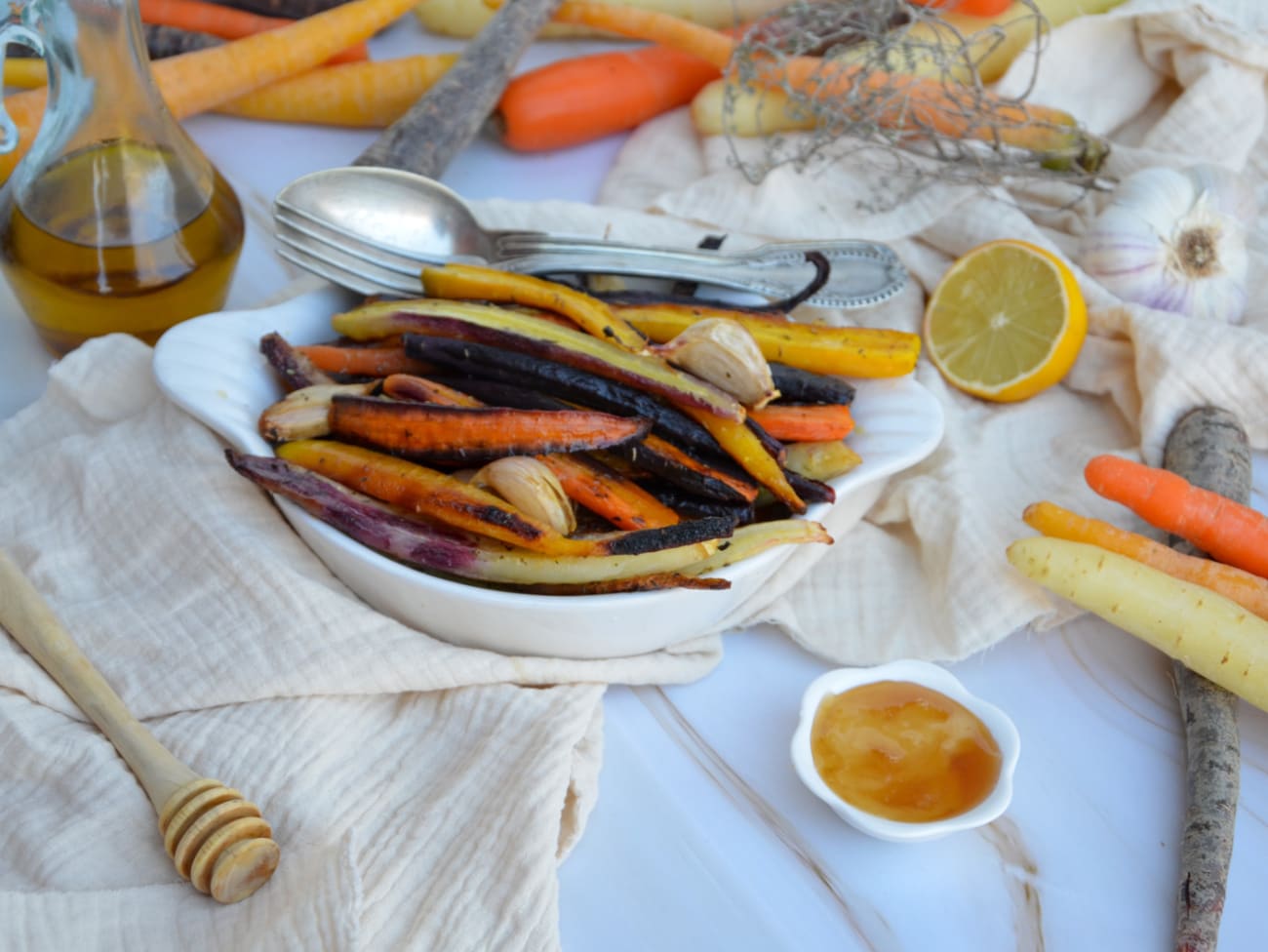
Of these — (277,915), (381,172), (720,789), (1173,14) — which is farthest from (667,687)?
(1173,14)

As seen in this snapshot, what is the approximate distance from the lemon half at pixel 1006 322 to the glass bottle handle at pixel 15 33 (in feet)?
3.05

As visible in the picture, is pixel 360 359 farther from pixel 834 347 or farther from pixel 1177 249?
pixel 1177 249

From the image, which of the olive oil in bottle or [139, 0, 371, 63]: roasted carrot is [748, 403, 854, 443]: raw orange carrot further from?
[139, 0, 371, 63]: roasted carrot

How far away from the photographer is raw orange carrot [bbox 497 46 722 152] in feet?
5.57

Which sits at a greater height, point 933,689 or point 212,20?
point 212,20

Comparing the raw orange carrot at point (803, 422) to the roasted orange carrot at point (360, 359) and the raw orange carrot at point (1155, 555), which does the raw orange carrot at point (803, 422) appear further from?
the roasted orange carrot at point (360, 359)

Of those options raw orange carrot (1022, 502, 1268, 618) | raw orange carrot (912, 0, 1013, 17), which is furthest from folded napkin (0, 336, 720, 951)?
raw orange carrot (912, 0, 1013, 17)

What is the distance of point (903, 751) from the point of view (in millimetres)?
915

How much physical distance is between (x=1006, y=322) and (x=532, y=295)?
1.74 feet

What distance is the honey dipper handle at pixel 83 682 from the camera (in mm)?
821

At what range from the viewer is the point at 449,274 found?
1.15 m

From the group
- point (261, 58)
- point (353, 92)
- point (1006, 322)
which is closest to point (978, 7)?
point (1006, 322)

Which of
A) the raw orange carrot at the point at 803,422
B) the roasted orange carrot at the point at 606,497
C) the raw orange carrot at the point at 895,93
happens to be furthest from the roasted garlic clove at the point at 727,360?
the raw orange carrot at the point at 895,93

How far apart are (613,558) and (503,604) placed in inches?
3.4
